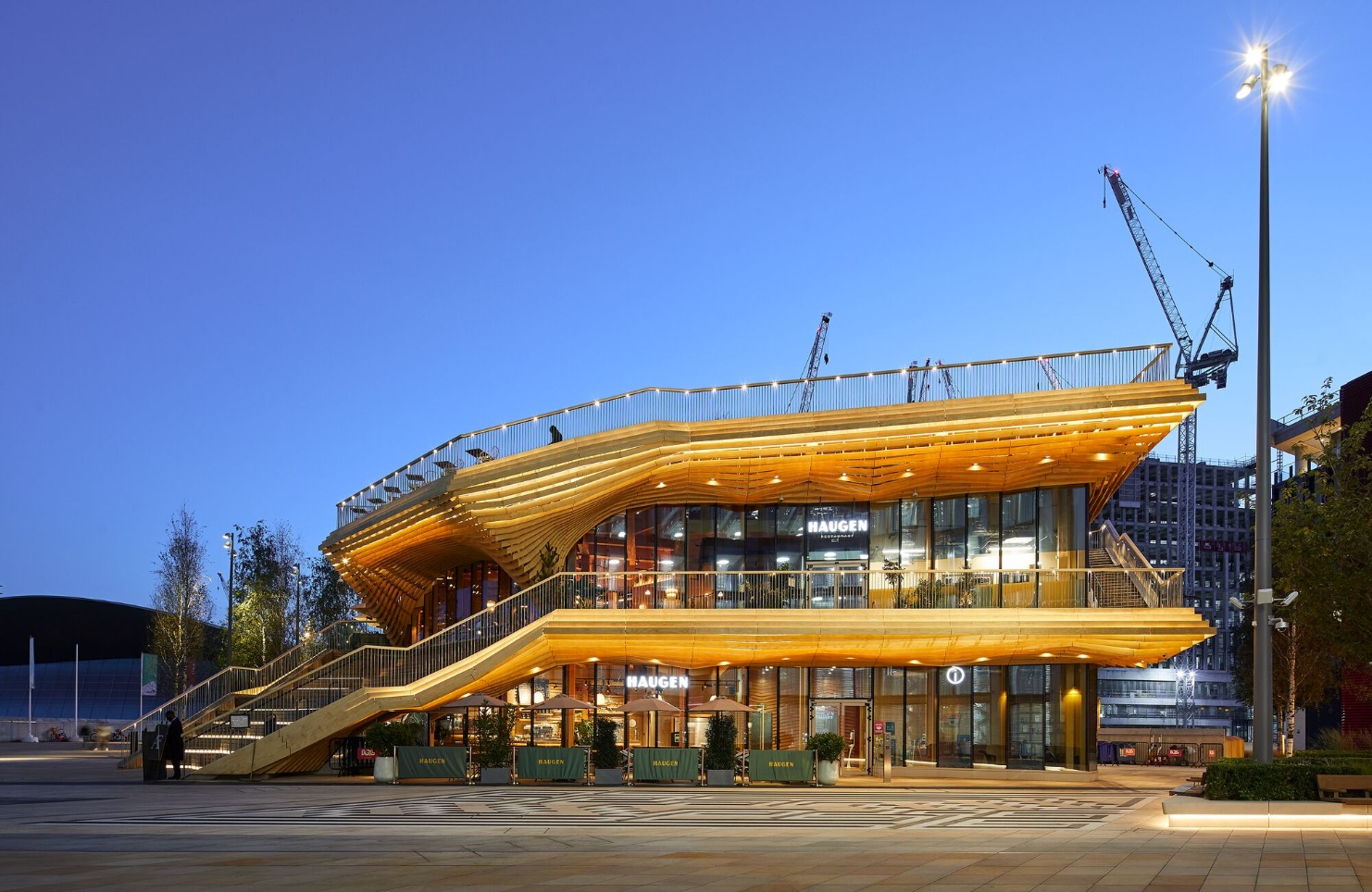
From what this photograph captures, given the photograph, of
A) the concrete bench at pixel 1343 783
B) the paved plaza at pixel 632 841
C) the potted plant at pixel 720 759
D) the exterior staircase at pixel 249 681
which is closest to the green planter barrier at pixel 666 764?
the potted plant at pixel 720 759

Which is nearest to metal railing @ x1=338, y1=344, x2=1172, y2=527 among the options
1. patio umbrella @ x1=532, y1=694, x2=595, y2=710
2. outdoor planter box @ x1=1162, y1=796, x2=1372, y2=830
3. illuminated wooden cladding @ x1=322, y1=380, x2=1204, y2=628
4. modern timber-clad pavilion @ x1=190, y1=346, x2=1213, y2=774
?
modern timber-clad pavilion @ x1=190, y1=346, x2=1213, y2=774

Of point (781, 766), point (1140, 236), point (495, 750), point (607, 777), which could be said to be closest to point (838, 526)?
point (781, 766)

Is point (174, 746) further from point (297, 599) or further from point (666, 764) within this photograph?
point (297, 599)

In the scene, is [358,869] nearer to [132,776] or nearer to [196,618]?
[132,776]

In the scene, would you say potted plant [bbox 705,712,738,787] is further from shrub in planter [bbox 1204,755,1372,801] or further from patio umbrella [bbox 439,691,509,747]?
shrub in planter [bbox 1204,755,1372,801]

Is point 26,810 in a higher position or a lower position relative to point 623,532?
lower

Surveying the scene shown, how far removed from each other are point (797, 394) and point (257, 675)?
19.4 metres

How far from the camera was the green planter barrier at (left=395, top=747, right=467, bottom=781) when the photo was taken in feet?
108

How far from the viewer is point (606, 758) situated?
32.8 meters

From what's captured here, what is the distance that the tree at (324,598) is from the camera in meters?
69.3

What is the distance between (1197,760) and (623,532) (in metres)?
43.1

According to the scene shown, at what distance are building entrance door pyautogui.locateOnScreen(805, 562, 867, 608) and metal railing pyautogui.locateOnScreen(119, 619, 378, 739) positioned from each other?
15391mm

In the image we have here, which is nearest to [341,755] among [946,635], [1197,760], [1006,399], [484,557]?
[484,557]

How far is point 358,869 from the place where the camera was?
1507cm
